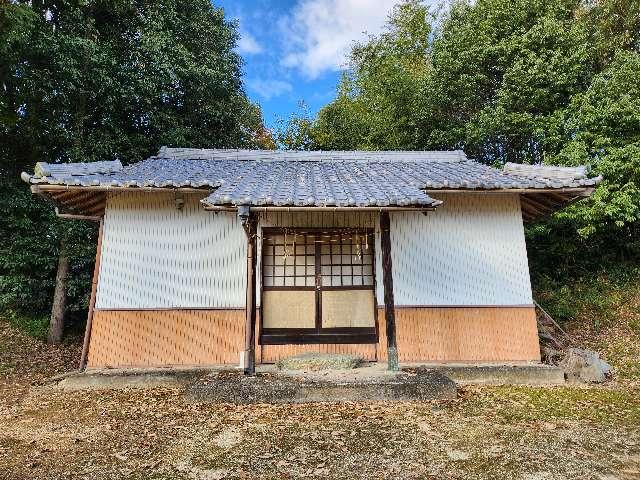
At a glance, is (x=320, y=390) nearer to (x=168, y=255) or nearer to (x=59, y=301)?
(x=168, y=255)

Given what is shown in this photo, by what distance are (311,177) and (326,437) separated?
5255mm

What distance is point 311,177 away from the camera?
27.9ft

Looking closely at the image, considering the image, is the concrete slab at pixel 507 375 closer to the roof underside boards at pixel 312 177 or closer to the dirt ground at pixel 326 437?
the dirt ground at pixel 326 437

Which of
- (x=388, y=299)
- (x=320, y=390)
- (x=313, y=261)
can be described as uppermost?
(x=313, y=261)

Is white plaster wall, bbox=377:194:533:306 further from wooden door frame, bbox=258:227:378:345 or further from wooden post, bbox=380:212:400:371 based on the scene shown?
wooden post, bbox=380:212:400:371

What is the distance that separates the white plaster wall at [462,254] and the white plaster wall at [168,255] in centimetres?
289

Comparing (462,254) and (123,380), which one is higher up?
(462,254)

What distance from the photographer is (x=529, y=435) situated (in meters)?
4.64

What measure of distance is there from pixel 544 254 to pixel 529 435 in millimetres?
11440

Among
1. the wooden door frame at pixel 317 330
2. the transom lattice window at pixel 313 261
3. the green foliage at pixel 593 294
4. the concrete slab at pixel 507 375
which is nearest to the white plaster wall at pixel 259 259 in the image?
the wooden door frame at pixel 317 330

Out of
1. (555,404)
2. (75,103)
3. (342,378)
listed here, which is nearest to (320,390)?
(342,378)

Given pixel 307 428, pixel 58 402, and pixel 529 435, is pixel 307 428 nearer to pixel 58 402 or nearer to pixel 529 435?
pixel 529 435

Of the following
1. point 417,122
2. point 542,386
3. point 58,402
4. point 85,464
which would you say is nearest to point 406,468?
point 85,464

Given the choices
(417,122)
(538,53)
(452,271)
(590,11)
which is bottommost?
(452,271)
